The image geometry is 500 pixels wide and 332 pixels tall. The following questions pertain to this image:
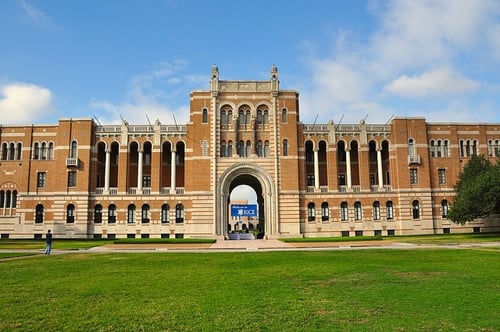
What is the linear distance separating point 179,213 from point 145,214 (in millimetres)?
4769

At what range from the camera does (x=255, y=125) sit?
58.2 meters

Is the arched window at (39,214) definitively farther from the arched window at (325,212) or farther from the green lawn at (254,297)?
the arched window at (325,212)

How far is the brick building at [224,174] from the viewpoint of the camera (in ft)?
186

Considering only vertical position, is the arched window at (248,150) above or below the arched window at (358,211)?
above

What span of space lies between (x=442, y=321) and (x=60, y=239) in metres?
53.5

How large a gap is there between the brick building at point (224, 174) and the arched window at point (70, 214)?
138 mm

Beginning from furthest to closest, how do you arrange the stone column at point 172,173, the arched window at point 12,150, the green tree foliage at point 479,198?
the arched window at point 12,150 → the stone column at point 172,173 → the green tree foliage at point 479,198

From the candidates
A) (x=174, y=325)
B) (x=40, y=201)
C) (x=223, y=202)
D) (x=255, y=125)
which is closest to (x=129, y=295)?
(x=174, y=325)

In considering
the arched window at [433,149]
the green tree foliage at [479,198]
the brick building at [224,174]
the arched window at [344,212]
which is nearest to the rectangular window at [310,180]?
the brick building at [224,174]

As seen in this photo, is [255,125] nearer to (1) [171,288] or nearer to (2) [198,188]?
(2) [198,188]

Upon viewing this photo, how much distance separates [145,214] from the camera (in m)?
57.7

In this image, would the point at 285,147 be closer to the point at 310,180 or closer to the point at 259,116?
the point at 259,116

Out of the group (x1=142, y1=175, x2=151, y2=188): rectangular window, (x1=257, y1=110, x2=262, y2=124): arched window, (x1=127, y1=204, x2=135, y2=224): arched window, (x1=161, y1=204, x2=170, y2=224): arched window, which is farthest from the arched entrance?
(x1=127, y1=204, x2=135, y2=224): arched window

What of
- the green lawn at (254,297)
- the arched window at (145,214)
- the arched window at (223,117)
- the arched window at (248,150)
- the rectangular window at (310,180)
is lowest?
the green lawn at (254,297)
